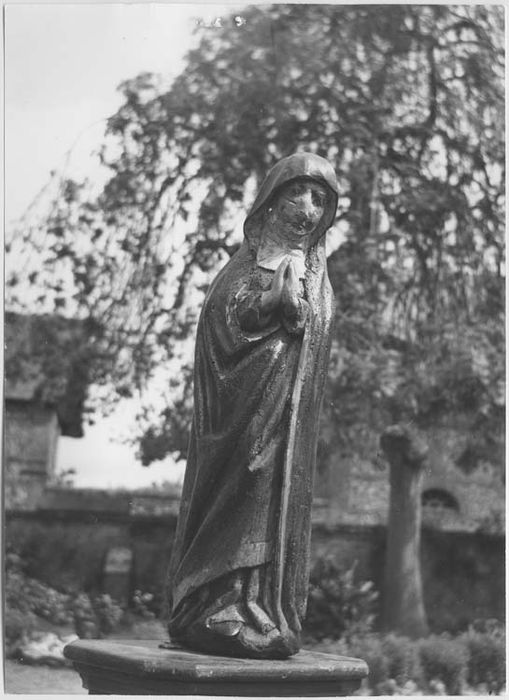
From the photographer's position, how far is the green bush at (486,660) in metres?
14.5

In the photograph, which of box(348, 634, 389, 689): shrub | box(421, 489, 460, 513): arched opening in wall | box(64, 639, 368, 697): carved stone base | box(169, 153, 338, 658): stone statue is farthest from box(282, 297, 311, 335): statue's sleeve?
box(421, 489, 460, 513): arched opening in wall

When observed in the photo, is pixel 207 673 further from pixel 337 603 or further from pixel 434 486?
pixel 434 486

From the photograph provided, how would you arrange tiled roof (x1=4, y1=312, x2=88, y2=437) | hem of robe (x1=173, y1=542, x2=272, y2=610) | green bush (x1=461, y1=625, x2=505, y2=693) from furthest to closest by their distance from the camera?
tiled roof (x1=4, y1=312, x2=88, y2=437)
green bush (x1=461, y1=625, x2=505, y2=693)
hem of robe (x1=173, y1=542, x2=272, y2=610)

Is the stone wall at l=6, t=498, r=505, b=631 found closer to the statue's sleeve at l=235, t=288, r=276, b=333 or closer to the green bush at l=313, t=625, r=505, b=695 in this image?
the green bush at l=313, t=625, r=505, b=695

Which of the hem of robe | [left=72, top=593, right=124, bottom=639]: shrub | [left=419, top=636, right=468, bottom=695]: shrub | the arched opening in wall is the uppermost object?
the arched opening in wall

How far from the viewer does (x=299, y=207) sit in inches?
223

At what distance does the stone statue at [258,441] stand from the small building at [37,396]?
9.79m

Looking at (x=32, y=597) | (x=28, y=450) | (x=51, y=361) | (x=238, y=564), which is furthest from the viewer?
(x=28, y=450)

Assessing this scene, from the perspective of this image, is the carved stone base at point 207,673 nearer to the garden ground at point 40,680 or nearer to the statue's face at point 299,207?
the statue's face at point 299,207

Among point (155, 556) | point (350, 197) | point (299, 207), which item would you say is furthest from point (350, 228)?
point (299, 207)

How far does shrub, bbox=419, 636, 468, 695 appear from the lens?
14.4m

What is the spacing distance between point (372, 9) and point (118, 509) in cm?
679

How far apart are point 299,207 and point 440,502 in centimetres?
1199

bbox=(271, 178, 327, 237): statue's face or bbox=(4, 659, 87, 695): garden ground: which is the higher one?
bbox=(271, 178, 327, 237): statue's face
